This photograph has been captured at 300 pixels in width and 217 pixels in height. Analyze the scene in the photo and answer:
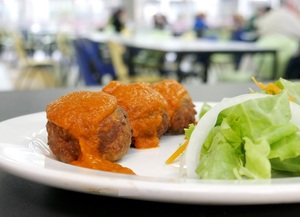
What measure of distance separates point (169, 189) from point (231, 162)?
8.1 inches

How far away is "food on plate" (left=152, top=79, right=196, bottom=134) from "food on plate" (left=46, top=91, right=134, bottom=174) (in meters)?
0.25

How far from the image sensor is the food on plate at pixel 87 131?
77 centimetres

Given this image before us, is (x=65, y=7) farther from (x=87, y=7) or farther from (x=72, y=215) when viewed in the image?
(x=72, y=215)

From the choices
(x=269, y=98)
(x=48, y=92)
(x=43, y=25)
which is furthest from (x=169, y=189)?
(x=43, y=25)

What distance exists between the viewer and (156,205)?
0.62 m

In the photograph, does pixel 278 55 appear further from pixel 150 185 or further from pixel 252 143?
pixel 150 185

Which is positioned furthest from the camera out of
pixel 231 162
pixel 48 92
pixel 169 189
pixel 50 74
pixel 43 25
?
pixel 43 25

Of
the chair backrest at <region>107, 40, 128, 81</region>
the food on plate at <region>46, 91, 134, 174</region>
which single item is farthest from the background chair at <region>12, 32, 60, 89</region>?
the food on plate at <region>46, 91, 134, 174</region>

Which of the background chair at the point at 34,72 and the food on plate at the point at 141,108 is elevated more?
the food on plate at the point at 141,108

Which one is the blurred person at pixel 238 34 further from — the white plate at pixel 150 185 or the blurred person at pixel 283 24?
the white plate at pixel 150 185

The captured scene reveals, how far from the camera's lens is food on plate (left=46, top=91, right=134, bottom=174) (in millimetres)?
768

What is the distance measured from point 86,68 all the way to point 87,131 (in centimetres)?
467

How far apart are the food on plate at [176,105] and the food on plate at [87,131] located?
25 centimetres

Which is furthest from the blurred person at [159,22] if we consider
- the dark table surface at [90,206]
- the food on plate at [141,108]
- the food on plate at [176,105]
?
the dark table surface at [90,206]
